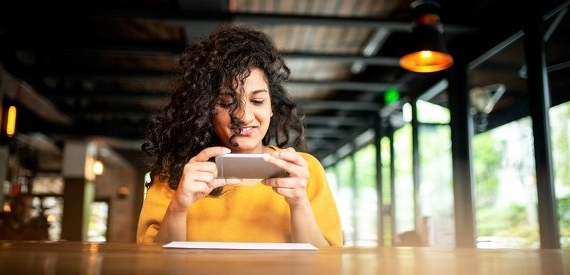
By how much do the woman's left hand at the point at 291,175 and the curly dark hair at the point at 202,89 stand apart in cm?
26

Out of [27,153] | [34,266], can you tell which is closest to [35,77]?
[27,153]

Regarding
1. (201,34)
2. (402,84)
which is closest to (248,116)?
(201,34)

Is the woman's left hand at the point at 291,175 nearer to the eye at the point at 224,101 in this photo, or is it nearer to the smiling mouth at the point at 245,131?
the smiling mouth at the point at 245,131

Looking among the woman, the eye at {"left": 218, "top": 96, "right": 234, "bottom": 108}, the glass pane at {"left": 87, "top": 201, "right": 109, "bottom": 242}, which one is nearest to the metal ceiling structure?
the woman

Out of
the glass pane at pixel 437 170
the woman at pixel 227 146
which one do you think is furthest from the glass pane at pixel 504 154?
the woman at pixel 227 146

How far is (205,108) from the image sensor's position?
1.69 m

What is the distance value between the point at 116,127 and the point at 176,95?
9040 mm

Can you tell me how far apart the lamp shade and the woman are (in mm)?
2385

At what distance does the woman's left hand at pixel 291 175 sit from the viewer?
138 cm

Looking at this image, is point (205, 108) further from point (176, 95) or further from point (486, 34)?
point (486, 34)

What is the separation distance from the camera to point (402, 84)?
7203mm

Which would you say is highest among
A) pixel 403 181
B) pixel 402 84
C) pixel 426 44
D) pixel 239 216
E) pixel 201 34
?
pixel 402 84

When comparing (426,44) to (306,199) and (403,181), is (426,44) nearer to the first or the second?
(306,199)

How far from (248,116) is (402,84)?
233 inches
